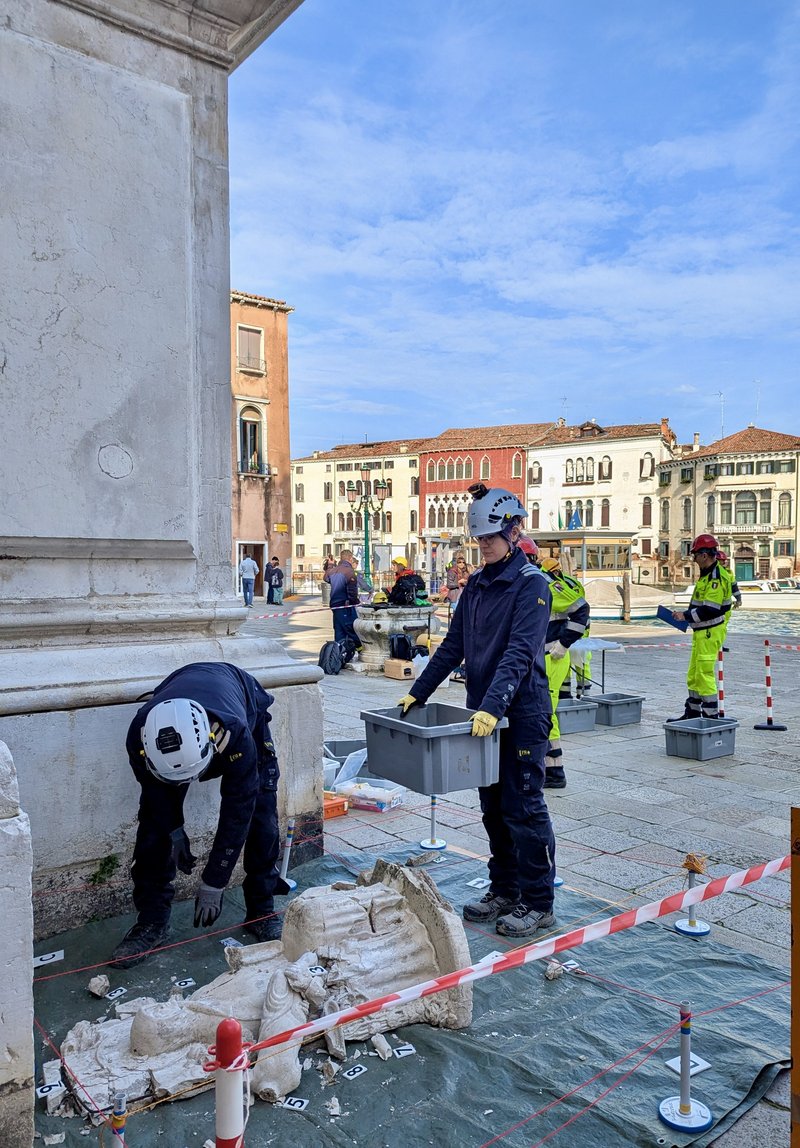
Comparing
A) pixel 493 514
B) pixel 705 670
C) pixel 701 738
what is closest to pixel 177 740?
pixel 493 514

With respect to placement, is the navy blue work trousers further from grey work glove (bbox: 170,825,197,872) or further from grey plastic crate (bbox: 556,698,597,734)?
grey plastic crate (bbox: 556,698,597,734)

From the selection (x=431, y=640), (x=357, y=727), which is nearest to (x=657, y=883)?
(x=357, y=727)

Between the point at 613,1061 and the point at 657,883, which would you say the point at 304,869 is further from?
the point at 613,1061

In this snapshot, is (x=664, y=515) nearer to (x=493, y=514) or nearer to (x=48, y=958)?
(x=493, y=514)

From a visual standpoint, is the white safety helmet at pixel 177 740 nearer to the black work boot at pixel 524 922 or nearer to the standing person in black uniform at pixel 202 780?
the standing person in black uniform at pixel 202 780

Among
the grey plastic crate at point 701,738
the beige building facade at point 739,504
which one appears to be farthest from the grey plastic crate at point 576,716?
the beige building facade at point 739,504

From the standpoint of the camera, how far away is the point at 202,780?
3.72m

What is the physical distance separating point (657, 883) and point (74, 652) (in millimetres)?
3298

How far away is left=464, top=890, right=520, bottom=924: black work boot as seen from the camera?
4180 mm

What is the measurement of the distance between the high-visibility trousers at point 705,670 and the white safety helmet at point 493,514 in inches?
184

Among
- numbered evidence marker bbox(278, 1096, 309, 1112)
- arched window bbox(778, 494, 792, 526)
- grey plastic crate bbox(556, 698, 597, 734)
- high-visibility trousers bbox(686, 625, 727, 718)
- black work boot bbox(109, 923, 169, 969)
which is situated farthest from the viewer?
arched window bbox(778, 494, 792, 526)

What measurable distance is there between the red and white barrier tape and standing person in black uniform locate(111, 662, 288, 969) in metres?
0.99

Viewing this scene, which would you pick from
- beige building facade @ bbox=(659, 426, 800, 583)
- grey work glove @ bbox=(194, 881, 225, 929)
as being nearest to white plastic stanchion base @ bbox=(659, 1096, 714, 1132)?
grey work glove @ bbox=(194, 881, 225, 929)

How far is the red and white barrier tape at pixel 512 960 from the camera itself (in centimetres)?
224
